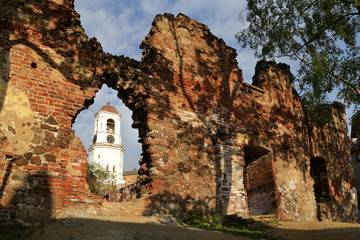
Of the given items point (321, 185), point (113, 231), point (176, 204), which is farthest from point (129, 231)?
point (321, 185)

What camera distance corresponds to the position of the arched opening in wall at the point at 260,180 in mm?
8461

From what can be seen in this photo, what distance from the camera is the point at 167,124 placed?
22.7 feet

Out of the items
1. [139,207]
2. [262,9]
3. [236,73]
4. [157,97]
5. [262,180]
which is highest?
[262,9]

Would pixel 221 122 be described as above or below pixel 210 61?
below

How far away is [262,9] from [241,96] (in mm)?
4248

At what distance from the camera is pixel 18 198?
4.75 metres

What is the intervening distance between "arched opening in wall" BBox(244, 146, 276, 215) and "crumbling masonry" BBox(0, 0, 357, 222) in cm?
3

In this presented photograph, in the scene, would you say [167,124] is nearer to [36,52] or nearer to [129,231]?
[129,231]

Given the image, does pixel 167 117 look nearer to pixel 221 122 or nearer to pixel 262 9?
pixel 221 122

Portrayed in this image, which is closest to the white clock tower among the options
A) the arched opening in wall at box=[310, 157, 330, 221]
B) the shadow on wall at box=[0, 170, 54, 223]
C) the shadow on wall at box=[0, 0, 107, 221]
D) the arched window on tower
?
the arched window on tower

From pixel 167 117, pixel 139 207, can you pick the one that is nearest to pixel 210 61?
pixel 167 117

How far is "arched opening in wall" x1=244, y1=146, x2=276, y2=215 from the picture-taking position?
846cm

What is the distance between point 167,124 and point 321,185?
7.13 metres

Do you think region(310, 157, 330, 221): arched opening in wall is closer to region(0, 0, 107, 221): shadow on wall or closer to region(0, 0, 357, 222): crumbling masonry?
region(0, 0, 357, 222): crumbling masonry
